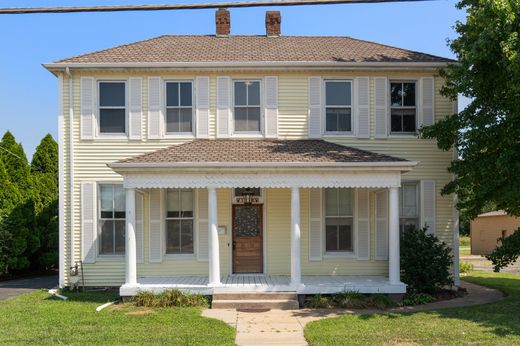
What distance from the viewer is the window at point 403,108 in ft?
44.9

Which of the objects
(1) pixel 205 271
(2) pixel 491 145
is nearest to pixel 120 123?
(1) pixel 205 271

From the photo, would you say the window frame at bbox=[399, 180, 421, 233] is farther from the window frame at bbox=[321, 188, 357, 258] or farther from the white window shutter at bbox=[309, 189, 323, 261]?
the white window shutter at bbox=[309, 189, 323, 261]

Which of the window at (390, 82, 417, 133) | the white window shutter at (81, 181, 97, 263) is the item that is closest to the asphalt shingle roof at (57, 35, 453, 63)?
the window at (390, 82, 417, 133)

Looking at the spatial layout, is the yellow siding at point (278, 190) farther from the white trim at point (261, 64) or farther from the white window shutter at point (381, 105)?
the white trim at point (261, 64)

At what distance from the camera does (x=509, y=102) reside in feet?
34.7

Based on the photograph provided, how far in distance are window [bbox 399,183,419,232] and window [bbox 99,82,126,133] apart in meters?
8.34

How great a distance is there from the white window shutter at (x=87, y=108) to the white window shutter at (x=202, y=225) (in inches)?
140

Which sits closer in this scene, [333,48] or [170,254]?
[170,254]

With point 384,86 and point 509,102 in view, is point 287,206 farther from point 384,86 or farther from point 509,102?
point 509,102

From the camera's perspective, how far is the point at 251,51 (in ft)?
47.1

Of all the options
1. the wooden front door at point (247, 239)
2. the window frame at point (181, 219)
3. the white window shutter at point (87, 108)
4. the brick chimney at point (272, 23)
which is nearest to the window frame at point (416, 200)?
the wooden front door at point (247, 239)

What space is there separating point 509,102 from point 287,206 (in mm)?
6150

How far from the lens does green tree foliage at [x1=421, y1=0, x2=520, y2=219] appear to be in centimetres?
995

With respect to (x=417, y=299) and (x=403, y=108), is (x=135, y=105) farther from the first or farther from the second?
(x=417, y=299)
